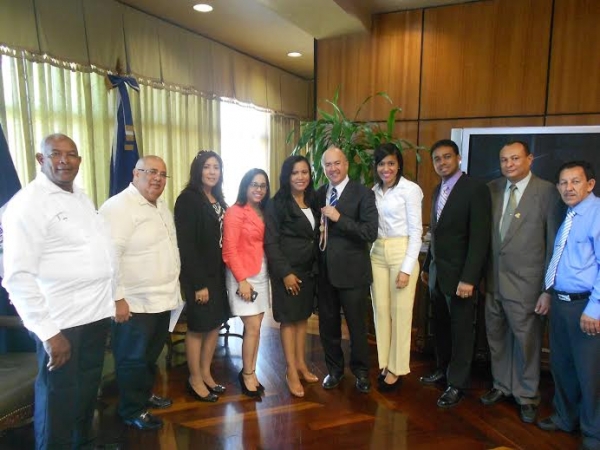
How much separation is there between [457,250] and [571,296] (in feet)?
1.91

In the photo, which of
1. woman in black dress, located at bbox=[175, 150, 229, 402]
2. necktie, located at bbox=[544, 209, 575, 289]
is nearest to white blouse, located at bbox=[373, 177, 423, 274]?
necktie, located at bbox=[544, 209, 575, 289]

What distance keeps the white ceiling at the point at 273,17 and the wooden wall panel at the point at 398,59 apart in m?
0.10

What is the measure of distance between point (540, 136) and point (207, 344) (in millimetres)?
2463

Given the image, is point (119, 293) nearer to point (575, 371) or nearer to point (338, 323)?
point (338, 323)

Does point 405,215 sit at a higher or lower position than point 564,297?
higher

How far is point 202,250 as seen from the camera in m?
2.30

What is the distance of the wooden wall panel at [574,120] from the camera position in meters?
3.09

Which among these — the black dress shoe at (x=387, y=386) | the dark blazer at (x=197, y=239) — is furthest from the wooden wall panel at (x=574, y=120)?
the dark blazer at (x=197, y=239)

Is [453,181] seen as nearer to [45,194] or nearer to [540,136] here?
[540,136]

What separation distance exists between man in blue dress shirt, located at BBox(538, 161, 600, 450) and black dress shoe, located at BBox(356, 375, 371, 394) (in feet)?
3.39

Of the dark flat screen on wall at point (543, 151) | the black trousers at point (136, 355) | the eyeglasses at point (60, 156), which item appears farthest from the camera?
the dark flat screen on wall at point (543, 151)

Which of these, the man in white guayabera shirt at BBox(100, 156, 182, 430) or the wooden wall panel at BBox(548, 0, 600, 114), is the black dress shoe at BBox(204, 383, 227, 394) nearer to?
the man in white guayabera shirt at BBox(100, 156, 182, 430)

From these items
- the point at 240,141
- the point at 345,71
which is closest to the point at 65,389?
the point at 345,71

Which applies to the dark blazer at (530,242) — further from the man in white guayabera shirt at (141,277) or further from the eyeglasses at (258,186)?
the man in white guayabera shirt at (141,277)
